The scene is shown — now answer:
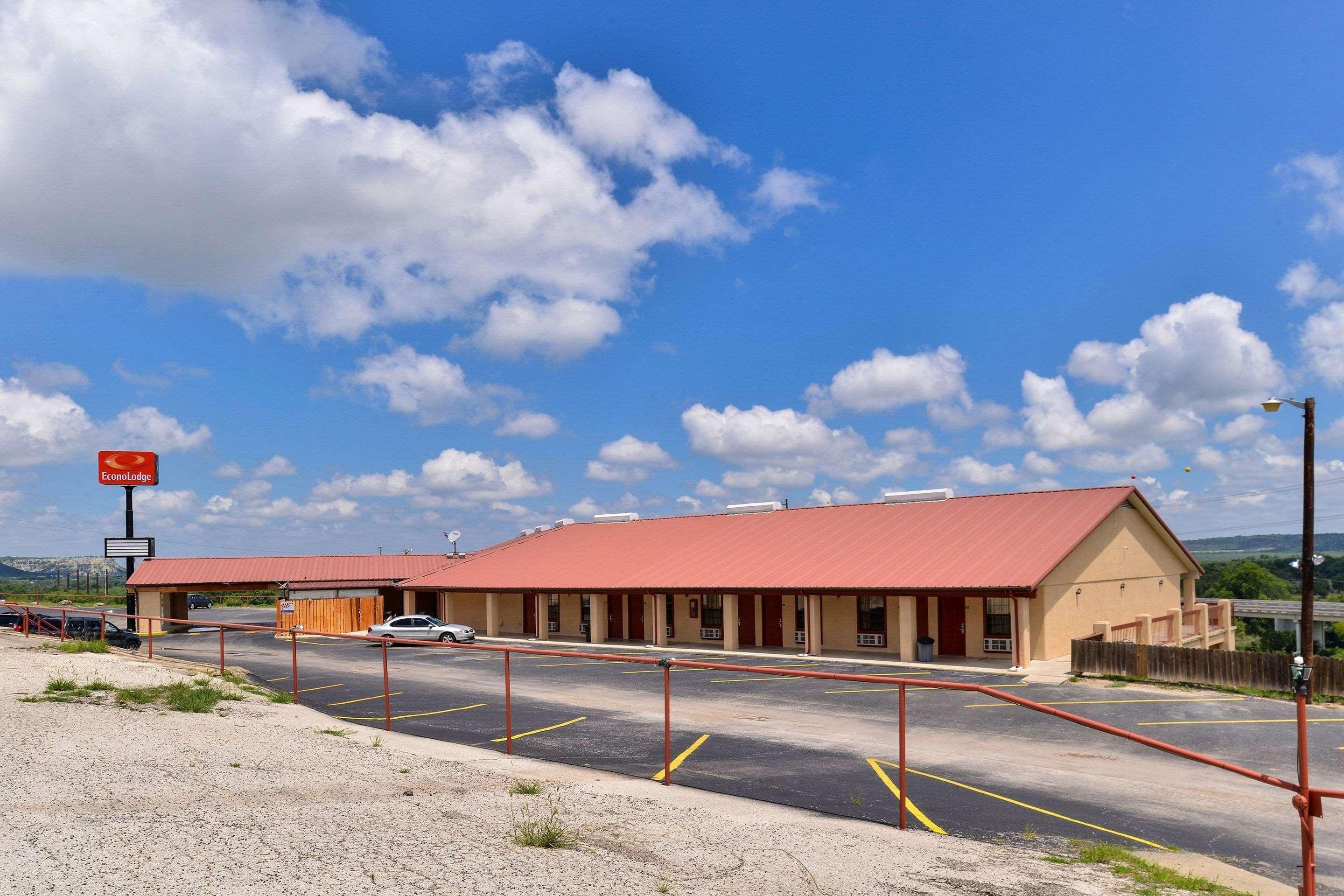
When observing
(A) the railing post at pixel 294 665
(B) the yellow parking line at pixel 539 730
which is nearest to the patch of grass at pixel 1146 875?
(B) the yellow parking line at pixel 539 730

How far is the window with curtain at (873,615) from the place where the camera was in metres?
39.1

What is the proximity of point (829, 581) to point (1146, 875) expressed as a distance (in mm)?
28578

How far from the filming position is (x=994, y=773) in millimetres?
16484

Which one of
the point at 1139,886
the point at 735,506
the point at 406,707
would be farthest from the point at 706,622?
the point at 1139,886

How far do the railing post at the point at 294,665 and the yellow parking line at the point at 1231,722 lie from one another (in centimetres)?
1875

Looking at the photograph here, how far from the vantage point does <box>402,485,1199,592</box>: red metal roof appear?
36.2 m

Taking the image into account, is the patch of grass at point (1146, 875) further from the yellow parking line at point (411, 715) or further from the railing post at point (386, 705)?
the yellow parking line at point (411, 715)

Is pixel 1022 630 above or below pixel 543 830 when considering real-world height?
Result: below

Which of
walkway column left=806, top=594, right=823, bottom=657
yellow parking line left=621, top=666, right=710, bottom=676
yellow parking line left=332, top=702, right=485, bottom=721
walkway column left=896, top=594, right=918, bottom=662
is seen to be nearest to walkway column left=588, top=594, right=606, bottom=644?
walkway column left=806, top=594, right=823, bottom=657

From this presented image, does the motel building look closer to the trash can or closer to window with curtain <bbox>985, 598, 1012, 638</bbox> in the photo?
window with curtain <bbox>985, 598, 1012, 638</bbox>

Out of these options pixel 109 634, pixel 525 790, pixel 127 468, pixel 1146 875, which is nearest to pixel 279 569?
pixel 127 468

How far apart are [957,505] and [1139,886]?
3572cm

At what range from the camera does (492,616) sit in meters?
53.2

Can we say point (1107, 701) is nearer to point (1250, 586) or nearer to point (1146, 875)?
point (1146, 875)
